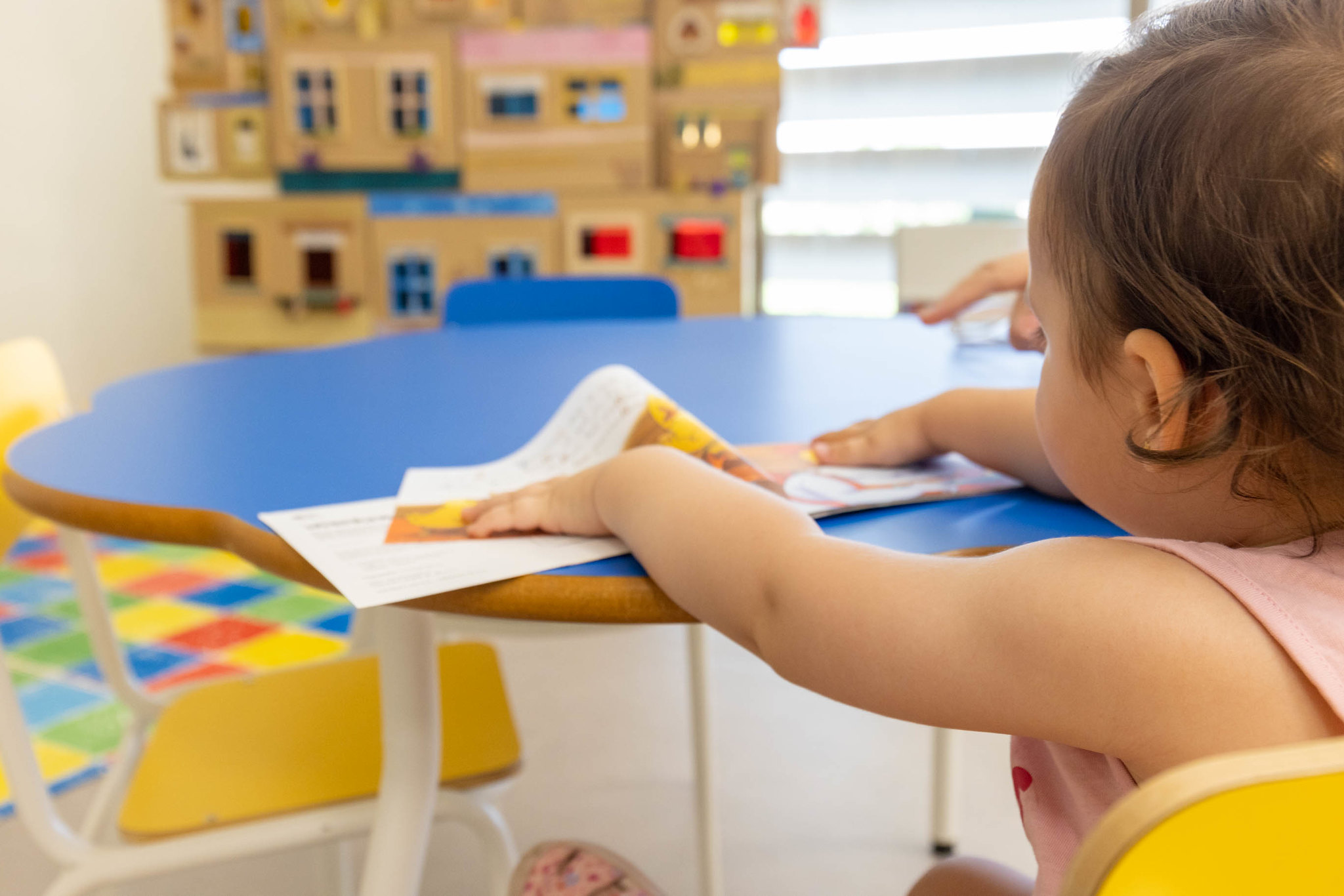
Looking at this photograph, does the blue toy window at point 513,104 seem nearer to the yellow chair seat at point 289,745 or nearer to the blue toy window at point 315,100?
the blue toy window at point 315,100

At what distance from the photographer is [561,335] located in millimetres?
1318

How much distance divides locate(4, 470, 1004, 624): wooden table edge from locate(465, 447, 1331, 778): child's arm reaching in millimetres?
38

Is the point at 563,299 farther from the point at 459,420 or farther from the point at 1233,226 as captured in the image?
the point at 1233,226

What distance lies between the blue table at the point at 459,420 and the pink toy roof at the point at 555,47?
1327 mm

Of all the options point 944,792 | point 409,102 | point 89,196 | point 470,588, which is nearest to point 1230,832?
point 470,588

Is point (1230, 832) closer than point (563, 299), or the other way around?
point (1230, 832)

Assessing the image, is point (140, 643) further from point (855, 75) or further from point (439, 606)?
point (855, 75)

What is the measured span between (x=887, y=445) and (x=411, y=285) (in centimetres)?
213

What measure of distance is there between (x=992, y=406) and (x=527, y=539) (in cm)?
29

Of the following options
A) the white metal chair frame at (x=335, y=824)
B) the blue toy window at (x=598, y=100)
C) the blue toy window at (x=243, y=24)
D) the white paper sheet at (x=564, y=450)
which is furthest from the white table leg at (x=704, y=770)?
the blue toy window at (x=243, y=24)

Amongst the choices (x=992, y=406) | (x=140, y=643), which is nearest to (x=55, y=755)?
(x=140, y=643)

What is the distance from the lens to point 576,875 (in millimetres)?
684

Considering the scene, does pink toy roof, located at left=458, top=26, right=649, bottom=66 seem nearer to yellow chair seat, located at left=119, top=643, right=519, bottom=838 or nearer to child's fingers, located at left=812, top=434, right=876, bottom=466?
yellow chair seat, located at left=119, top=643, right=519, bottom=838

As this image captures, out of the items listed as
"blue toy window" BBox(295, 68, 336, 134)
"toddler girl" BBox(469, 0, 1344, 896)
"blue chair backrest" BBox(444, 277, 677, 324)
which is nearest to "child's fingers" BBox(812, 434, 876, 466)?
"toddler girl" BBox(469, 0, 1344, 896)
